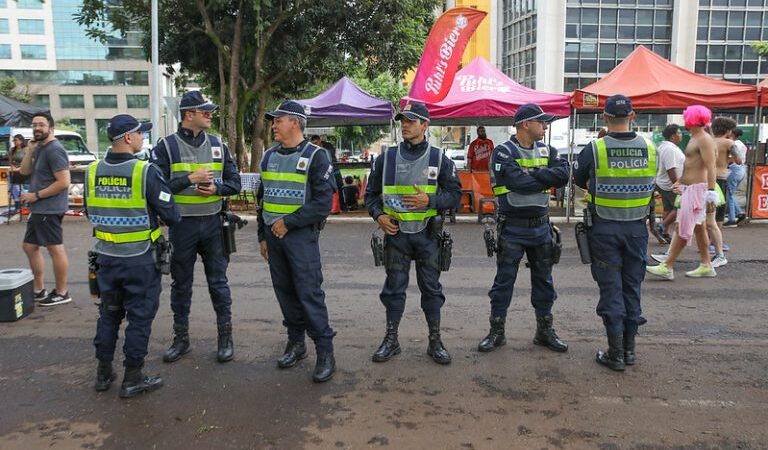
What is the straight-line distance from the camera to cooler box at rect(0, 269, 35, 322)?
208 inches

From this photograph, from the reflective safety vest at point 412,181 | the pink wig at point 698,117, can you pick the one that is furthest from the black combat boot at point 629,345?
the pink wig at point 698,117

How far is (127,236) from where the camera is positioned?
148 inches

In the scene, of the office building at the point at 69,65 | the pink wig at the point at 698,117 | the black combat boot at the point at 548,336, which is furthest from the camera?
the office building at the point at 69,65

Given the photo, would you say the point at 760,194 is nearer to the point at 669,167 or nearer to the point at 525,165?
the point at 669,167

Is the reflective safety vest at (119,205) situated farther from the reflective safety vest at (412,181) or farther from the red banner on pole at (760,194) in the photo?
the red banner on pole at (760,194)

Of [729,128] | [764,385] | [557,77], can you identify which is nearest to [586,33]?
[557,77]

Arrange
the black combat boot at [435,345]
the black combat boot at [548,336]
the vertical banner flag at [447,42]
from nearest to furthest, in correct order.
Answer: the black combat boot at [435,345], the black combat boot at [548,336], the vertical banner flag at [447,42]

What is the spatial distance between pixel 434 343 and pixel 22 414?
2.73 meters

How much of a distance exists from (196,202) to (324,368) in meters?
1.52

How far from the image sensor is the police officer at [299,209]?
4020 millimetres

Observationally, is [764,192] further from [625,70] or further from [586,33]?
[586,33]

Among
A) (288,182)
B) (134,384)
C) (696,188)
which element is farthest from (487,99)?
(134,384)

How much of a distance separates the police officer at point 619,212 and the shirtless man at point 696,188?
106 inches

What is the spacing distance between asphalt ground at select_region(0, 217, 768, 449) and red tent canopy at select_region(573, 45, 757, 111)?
19.5 feet
